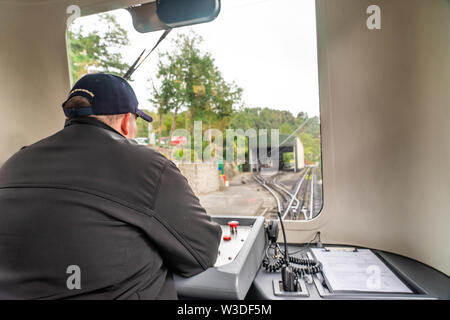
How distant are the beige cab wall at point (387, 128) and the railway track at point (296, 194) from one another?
0.22ft

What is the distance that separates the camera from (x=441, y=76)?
1.11 metres

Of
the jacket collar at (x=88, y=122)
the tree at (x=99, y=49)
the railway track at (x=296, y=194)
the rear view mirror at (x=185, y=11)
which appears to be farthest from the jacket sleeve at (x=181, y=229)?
the tree at (x=99, y=49)

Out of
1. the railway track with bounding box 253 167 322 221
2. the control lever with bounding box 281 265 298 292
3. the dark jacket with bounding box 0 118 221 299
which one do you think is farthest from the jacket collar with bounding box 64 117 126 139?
the railway track with bounding box 253 167 322 221

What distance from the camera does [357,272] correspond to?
104 centimetres

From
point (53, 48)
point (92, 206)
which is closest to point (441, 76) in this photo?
point (92, 206)

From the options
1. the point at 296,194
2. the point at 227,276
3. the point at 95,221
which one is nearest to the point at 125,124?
the point at 95,221

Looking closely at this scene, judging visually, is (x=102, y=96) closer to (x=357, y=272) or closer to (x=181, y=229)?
(x=181, y=229)

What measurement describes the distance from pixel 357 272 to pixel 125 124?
110 cm

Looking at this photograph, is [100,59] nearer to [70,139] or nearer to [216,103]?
[216,103]

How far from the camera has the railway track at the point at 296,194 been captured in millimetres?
1427

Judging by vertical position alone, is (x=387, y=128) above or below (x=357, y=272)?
above

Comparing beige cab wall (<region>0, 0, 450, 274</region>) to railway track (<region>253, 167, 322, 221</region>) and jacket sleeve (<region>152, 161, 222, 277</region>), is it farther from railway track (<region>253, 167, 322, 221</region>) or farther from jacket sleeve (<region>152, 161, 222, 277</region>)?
jacket sleeve (<region>152, 161, 222, 277</region>)

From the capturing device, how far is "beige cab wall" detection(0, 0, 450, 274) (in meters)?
1.14

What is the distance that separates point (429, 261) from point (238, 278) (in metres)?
1.00
